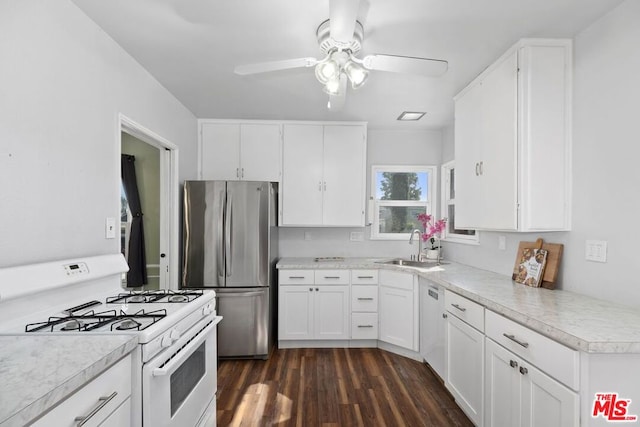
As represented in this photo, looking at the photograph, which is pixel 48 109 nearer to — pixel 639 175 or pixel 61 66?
pixel 61 66

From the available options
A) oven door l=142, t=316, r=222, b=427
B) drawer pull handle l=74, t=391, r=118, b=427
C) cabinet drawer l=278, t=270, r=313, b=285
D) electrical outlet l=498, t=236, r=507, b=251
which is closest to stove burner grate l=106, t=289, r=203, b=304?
oven door l=142, t=316, r=222, b=427

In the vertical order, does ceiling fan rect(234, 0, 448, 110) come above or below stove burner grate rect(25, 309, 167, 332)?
above

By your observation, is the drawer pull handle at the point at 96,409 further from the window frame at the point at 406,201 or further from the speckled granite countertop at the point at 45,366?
the window frame at the point at 406,201

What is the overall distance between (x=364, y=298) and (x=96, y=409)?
104 inches

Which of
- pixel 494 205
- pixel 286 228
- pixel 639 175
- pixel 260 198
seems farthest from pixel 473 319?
pixel 286 228

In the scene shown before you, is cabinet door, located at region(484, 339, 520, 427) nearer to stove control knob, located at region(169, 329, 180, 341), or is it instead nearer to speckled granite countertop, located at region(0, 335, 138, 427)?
stove control knob, located at region(169, 329, 180, 341)

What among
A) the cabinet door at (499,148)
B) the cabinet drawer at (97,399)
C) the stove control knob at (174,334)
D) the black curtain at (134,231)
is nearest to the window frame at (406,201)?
the cabinet door at (499,148)

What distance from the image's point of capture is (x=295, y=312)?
3.30 m

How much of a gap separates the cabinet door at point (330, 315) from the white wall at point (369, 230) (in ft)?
2.26

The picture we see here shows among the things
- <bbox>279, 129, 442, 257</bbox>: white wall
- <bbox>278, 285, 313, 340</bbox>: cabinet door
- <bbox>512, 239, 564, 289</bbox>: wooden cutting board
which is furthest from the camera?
<bbox>279, 129, 442, 257</bbox>: white wall

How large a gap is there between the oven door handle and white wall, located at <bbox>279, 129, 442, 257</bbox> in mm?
2015

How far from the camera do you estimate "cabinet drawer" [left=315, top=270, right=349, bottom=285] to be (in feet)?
10.9

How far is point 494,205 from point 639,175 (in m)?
0.77

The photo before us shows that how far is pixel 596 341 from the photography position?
3.83ft
